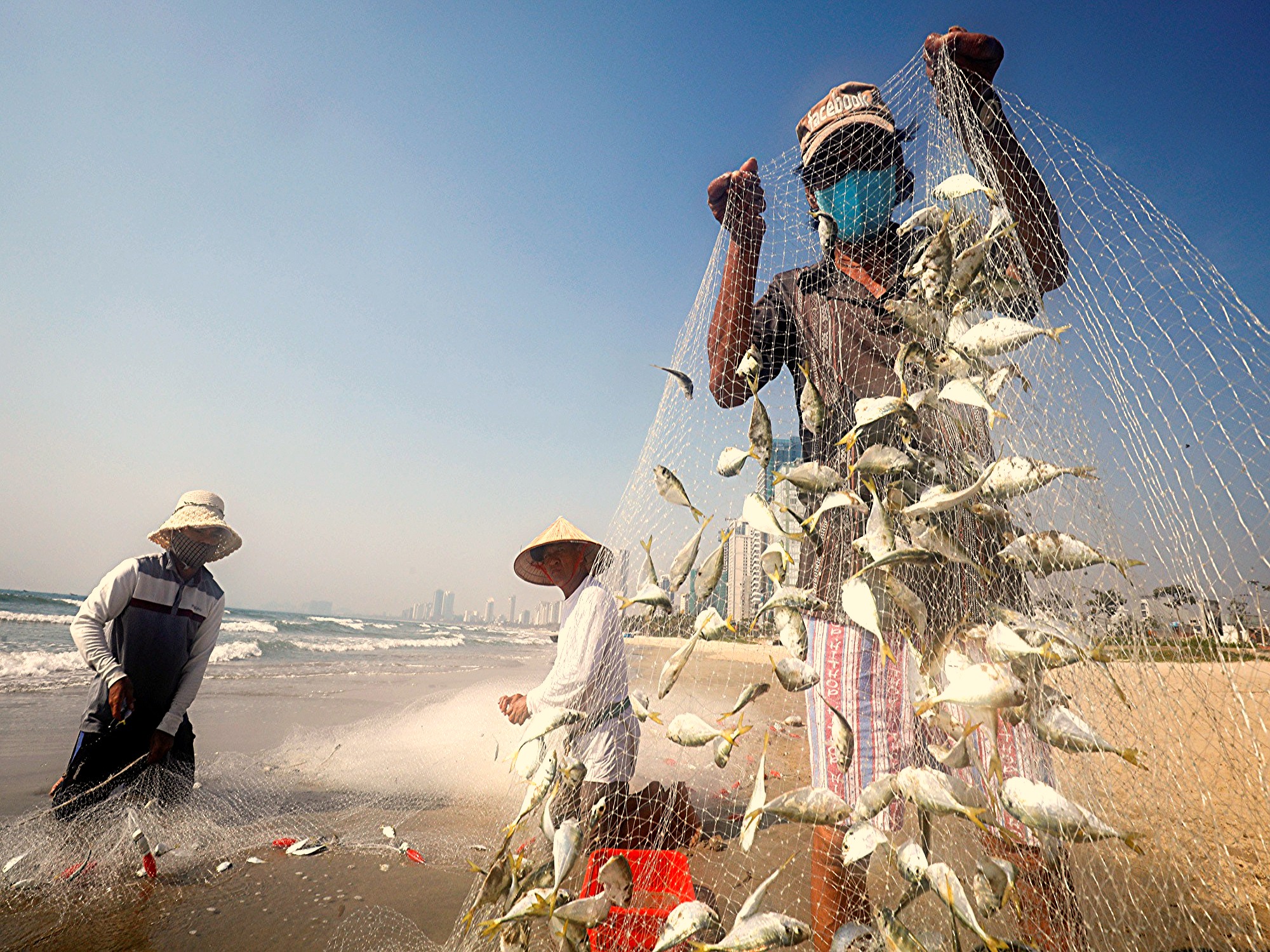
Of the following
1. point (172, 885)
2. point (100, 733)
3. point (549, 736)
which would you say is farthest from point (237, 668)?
point (549, 736)

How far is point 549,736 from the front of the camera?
1824mm

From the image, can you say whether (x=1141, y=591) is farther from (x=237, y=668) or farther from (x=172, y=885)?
(x=237, y=668)

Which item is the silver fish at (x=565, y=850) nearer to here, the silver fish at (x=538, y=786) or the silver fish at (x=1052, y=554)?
the silver fish at (x=538, y=786)

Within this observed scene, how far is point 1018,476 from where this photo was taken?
47.7 inches

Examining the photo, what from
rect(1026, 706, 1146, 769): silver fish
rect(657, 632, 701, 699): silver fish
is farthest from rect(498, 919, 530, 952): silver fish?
rect(1026, 706, 1146, 769): silver fish

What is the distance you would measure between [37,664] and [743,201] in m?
15.3

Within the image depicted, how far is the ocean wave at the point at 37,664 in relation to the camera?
10.0m

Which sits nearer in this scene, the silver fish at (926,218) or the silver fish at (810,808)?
the silver fish at (810,808)

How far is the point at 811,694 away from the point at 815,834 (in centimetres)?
38

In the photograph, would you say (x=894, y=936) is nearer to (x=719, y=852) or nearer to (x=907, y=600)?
(x=907, y=600)

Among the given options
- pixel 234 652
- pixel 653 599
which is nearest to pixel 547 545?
pixel 653 599

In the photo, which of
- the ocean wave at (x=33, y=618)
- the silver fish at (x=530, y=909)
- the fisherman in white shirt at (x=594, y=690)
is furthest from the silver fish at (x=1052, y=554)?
the ocean wave at (x=33, y=618)

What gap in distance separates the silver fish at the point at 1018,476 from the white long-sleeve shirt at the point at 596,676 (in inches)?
78.8

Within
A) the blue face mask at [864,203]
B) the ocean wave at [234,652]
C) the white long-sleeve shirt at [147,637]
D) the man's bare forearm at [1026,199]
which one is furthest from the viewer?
the ocean wave at [234,652]
